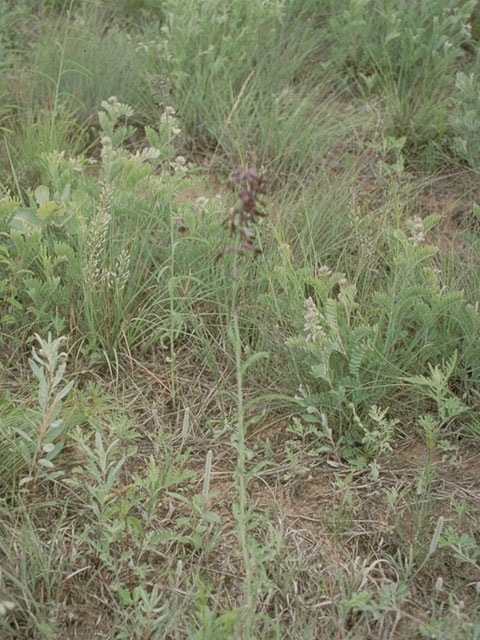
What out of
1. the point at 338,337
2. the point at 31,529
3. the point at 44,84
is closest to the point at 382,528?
the point at 338,337

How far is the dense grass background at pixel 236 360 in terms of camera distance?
1.98 m

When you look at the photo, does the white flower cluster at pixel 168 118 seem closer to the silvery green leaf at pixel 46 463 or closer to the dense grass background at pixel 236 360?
the dense grass background at pixel 236 360

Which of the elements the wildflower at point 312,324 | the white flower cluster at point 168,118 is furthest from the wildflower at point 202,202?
the wildflower at point 312,324

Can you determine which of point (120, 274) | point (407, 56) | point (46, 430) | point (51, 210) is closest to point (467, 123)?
point (407, 56)

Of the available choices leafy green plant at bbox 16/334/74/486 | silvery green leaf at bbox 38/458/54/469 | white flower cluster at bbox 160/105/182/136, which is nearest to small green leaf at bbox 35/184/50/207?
white flower cluster at bbox 160/105/182/136

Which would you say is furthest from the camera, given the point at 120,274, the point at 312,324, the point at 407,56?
the point at 407,56

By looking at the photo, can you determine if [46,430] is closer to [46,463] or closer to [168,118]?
[46,463]

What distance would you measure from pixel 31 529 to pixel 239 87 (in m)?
2.83

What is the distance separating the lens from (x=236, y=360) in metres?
2.11

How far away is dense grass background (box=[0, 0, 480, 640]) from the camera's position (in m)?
1.98

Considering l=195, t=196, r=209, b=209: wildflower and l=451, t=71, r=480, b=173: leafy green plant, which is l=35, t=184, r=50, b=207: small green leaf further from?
l=451, t=71, r=480, b=173: leafy green plant

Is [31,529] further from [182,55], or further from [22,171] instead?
[182,55]

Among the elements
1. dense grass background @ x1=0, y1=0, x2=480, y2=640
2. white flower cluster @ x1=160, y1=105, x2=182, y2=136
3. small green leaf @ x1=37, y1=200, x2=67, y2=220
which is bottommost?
dense grass background @ x1=0, y1=0, x2=480, y2=640

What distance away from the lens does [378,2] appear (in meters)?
4.43
